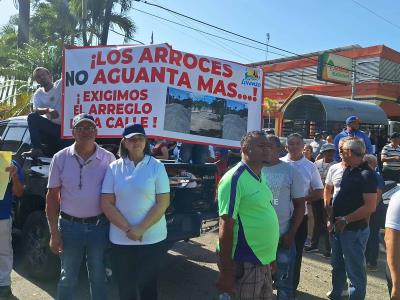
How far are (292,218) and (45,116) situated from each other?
3271 millimetres

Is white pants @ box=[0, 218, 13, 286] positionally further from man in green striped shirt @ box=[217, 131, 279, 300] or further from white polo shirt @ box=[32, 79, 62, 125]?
man in green striped shirt @ box=[217, 131, 279, 300]

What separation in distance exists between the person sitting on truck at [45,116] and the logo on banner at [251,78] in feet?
7.52

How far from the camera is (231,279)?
2623mm

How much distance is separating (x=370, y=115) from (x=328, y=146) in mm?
11520

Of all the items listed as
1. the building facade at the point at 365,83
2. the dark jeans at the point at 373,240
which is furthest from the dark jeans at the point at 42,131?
the building facade at the point at 365,83

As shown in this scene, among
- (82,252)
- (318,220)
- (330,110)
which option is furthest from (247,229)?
(330,110)

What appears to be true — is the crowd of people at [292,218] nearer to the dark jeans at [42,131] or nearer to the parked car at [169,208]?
the parked car at [169,208]

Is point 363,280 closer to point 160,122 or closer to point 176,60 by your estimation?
point 160,122

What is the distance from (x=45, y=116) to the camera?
5.28 m

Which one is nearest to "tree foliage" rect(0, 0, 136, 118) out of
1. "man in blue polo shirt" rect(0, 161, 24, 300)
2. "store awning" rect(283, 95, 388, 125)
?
"store awning" rect(283, 95, 388, 125)

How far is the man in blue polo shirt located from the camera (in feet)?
13.1

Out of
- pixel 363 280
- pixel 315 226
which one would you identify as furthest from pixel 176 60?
pixel 315 226

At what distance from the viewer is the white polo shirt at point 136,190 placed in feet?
10.2

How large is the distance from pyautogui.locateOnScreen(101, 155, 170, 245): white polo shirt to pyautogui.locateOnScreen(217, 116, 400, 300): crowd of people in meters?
0.62
